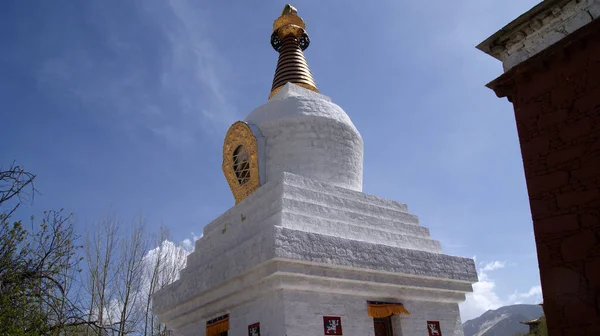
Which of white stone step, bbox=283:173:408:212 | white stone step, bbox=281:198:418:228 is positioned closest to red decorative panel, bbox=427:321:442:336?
white stone step, bbox=281:198:418:228

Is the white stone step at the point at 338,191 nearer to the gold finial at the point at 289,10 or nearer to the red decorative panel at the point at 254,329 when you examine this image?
the red decorative panel at the point at 254,329

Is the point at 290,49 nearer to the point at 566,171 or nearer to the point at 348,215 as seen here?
the point at 348,215

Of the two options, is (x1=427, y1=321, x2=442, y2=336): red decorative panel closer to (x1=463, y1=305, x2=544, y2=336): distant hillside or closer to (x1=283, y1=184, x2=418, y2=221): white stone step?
(x1=283, y1=184, x2=418, y2=221): white stone step

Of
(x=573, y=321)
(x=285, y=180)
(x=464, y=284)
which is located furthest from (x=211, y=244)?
(x=573, y=321)

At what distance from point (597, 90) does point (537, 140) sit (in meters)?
0.85

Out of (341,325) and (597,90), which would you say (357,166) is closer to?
(341,325)

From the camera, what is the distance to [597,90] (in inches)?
212

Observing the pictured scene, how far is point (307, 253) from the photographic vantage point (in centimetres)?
889

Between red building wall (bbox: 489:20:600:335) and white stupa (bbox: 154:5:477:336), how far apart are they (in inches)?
172

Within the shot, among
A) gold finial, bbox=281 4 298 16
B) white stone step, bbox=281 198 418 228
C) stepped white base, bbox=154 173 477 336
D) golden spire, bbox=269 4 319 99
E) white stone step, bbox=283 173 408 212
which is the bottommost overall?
stepped white base, bbox=154 173 477 336

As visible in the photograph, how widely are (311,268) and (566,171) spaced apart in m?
4.85

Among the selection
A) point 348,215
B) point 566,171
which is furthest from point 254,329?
point 566,171

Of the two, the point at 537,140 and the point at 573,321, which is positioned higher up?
the point at 537,140

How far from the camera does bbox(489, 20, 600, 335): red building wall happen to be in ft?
16.8
